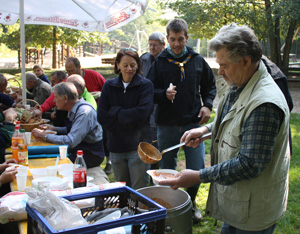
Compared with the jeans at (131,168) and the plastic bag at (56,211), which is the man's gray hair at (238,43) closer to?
the plastic bag at (56,211)

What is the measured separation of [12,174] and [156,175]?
1139 millimetres

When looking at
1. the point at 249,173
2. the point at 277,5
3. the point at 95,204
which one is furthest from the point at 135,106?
the point at 277,5

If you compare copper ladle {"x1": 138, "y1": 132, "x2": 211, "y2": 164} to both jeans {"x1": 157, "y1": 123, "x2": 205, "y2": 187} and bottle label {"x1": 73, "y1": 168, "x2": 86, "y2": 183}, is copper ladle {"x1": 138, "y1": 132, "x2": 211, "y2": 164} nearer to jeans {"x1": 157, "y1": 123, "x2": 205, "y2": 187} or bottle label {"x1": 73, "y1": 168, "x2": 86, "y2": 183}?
bottle label {"x1": 73, "y1": 168, "x2": 86, "y2": 183}

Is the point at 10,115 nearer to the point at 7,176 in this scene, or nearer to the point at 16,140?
the point at 16,140

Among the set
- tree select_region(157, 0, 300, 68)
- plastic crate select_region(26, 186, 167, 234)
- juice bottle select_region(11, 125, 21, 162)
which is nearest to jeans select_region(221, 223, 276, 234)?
plastic crate select_region(26, 186, 167, 234)

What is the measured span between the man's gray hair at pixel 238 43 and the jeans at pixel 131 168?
6.27 ft

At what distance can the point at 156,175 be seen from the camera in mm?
2408

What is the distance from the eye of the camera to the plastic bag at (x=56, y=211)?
142 cm

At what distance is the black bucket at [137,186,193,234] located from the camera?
2.12m

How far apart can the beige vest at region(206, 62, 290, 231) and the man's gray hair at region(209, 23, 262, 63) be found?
0.13 metres

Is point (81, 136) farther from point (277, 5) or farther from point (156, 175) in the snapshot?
point (277, 5)

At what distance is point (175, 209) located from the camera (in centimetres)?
211

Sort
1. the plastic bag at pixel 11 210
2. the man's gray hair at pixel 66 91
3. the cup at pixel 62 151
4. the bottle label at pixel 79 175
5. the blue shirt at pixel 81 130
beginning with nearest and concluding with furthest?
the plastic bag at pixel 11 210 → the bottle label at pixel 79 175 → the cup at pixel 62 151 → the blue shirt at pixel 81 130 → the man's gray hair at pixel 66 91

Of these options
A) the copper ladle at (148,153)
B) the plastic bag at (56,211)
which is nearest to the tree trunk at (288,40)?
the copper ladle at (148,153)
